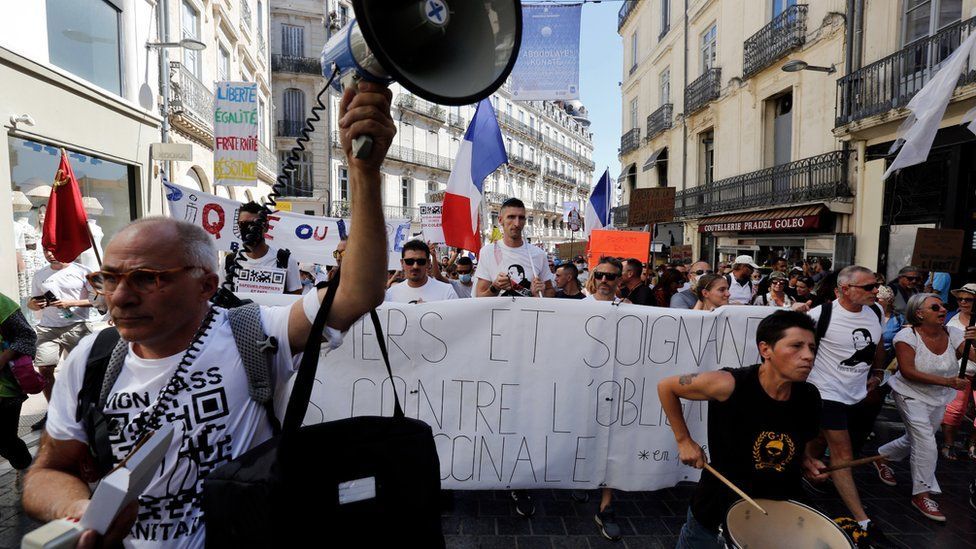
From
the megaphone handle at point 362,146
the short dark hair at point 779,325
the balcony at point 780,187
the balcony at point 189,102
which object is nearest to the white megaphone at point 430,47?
the megaphone handle at point 362,146

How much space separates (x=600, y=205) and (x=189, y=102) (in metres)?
10.7

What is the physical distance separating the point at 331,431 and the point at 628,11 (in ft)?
97.9

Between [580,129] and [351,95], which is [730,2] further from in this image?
[580,129]

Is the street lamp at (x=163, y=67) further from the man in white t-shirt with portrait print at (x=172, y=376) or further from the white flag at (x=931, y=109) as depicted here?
the white flag at (x=931, y=109)

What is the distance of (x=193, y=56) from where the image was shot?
13781mm

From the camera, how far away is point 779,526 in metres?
2.08

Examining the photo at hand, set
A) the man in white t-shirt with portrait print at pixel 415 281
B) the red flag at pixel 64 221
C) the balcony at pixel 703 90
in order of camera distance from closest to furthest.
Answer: the man in white t-shirt with portrait print at pixel 415 281 → the red flag at pixel 64 221 → the balcony at pixel 703 90

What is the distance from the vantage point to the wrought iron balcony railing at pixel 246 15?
19.2 m

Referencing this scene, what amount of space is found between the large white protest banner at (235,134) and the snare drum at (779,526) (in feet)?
26.8

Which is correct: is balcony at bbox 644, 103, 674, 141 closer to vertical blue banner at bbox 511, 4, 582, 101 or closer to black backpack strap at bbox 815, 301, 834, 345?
vertical blue banner at bbox 511, 4, 582, 101

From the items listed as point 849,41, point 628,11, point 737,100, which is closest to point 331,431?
point 849,41

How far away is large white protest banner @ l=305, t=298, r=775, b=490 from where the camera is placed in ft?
11.9

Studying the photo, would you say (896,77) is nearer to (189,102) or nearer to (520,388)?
(520,388)

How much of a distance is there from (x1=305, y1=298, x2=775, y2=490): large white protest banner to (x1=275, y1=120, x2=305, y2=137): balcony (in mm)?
32345
